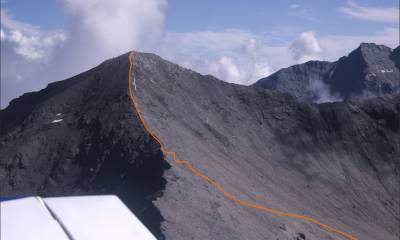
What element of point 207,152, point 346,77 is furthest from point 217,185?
point 346,77

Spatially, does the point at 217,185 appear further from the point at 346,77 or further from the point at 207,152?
the point at 346,77

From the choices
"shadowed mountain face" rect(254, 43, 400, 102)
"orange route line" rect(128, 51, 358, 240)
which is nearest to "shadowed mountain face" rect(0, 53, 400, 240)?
"orange route line" rect(128, 51, 358, 240)

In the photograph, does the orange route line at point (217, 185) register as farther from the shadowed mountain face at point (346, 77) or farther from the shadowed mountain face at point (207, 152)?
the shadowed mountain face at point (346, 77)

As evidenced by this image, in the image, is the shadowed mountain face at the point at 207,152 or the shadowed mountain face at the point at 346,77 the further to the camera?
the shadowed mountain face at the point at 346,77

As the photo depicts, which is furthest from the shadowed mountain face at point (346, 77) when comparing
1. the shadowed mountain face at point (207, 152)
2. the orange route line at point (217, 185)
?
the orange route line at point (217, 185)

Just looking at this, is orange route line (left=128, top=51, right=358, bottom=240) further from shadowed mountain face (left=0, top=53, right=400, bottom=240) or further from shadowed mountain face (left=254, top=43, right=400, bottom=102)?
shadowed mountain face (left=254, top=43, right=400, bottom=102)

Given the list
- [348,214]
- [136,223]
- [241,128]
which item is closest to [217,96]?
[241,128]
